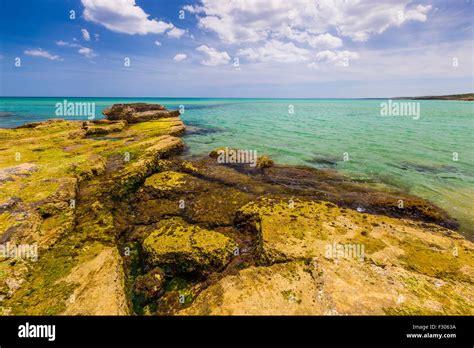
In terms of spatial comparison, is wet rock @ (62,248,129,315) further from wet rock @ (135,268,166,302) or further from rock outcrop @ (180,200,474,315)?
rock outcrop @ (180,200,474,315)

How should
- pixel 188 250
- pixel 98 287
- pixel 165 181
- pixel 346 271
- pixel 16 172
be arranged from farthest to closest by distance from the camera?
1. pixel 165 181
2. pixel 16 172
3. pixel 188 250
4. pixel 346 271
5. pixel 98 287

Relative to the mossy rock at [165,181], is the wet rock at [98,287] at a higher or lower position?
lower

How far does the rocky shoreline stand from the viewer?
591 cm

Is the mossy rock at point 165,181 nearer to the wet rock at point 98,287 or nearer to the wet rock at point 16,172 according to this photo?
the wet rock at point 16,172

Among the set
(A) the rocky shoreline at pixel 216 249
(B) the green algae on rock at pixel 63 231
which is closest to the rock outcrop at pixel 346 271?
(A) the rocky shoreline at pixel 216 249

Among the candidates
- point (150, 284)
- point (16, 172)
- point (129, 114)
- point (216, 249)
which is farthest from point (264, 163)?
point (129, 114)

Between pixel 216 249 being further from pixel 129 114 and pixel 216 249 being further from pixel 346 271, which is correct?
pixel 129 114

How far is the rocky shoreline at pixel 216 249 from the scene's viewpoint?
19.4 ft

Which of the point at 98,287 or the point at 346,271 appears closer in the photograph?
the point at 98,287

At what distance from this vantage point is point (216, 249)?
313 inches

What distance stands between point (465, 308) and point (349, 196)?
758 centimetres

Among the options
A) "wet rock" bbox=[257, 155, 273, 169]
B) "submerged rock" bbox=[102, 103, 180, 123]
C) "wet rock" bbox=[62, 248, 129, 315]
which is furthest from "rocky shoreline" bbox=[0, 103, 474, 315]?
"submerged rock" bbox=[102, 103, 180, 123]

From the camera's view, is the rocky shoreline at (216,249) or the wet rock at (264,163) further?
the wet rock at (264,163)
